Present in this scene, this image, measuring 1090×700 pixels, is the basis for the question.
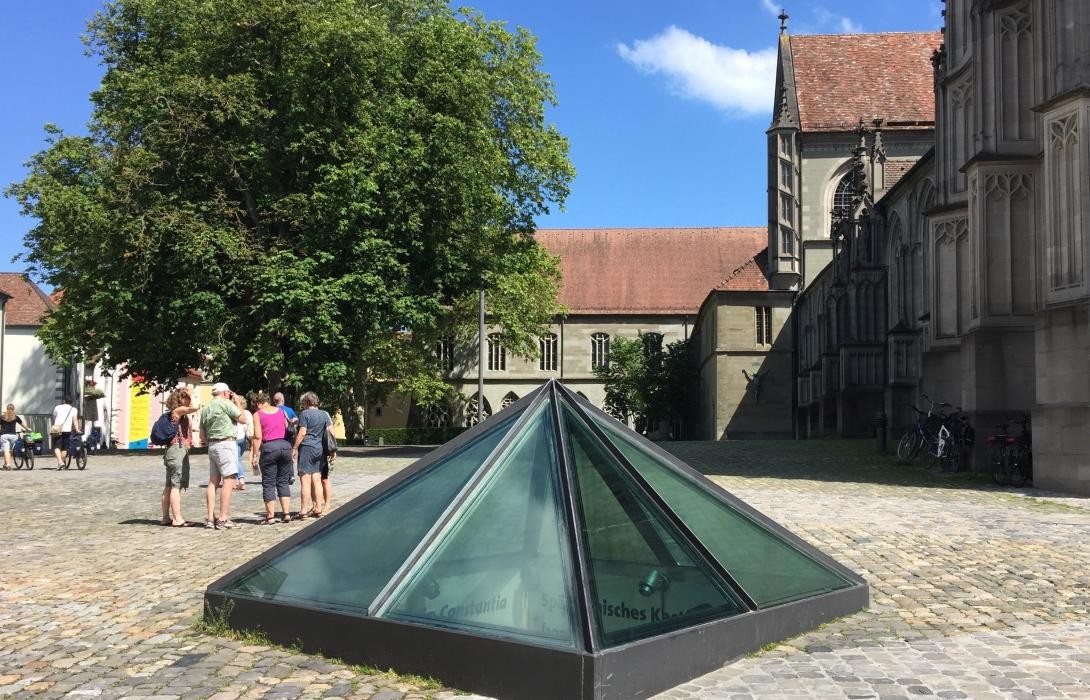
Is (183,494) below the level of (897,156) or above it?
below

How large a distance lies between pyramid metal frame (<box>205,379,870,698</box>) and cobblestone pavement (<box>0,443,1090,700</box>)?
110 millimetres

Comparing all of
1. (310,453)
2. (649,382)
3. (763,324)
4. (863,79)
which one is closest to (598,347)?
(649,382)

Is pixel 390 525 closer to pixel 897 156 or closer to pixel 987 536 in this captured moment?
pixel 987 536

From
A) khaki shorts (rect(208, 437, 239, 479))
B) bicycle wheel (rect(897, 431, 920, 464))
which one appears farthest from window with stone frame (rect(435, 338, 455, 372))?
khaki shorts (rect(208, 437, 239, 479))

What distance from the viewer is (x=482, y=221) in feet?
97.0

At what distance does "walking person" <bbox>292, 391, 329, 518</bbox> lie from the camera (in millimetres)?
12852

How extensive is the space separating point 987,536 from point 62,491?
1441 cm

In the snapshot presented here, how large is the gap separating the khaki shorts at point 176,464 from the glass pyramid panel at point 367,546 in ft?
20.6

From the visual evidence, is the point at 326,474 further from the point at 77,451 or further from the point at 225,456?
the point at 77,451

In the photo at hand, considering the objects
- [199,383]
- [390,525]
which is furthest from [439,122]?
[199,383]

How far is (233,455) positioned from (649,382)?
53.2m

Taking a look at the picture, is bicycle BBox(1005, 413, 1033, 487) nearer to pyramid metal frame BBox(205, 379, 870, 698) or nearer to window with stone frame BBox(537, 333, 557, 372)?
pyramid metal frame BBox(205, 379, 870, 698)

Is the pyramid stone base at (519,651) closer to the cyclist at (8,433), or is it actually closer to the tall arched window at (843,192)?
the cyclist at (8,433)

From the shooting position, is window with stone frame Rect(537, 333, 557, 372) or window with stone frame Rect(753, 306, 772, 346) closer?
window with stone frame Rect(753, 306, 772, 346)
